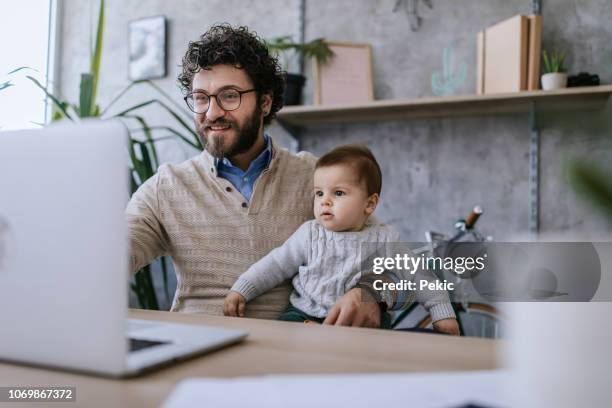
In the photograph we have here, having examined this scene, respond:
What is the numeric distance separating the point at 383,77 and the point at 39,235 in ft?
7.55

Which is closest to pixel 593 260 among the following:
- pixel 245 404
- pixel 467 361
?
pixel 467 361

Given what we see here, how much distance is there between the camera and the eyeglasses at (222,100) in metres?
1.70

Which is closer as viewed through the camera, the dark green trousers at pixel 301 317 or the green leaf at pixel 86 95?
the dark green trousers at pixel 301 317

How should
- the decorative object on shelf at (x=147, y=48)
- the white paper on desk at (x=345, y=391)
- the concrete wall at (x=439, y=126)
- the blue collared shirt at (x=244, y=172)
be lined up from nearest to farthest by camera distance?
the white paper on desk at (x=345, y=391) → the blue collared shirt at (x=244, y=172) → the concrete wall at (x=439, y=126) → the decorative object on shelf at (x=147, y=48)

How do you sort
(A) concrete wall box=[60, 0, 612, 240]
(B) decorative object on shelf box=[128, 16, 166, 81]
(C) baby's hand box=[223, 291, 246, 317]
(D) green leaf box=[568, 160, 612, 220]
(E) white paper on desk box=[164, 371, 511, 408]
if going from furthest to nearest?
(B) decorative object on shelf box=[128, 16, 166, 81] → (A) concrete wall box=[60, 0, 612, 240] → (C) baby's hand box=[223, 291, 246, 317] → (E) white paper on desk box=[164, 371, 511, 408] → (D) green leaf box=[568, 160, 612, 220]

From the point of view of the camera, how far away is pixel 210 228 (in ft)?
5.04

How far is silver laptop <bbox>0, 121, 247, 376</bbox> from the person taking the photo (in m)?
0.47

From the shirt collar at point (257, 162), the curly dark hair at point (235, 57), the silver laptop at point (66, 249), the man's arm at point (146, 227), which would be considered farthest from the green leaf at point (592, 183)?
the curly dark hair at point (235, 57)

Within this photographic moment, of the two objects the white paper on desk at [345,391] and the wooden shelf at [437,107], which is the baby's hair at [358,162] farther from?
the white paper on desk at [345,391]

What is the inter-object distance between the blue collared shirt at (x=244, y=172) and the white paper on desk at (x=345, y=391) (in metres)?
1.17

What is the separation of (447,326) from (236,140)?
0.83m

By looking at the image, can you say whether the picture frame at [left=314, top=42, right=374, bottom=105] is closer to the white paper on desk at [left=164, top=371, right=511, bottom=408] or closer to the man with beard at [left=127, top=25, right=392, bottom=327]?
the man with beard at [left=127, top=25, right=392, bottom=327]

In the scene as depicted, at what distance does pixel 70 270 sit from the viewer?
488mm

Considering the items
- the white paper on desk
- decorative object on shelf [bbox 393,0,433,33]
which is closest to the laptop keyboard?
the white paper on desk
